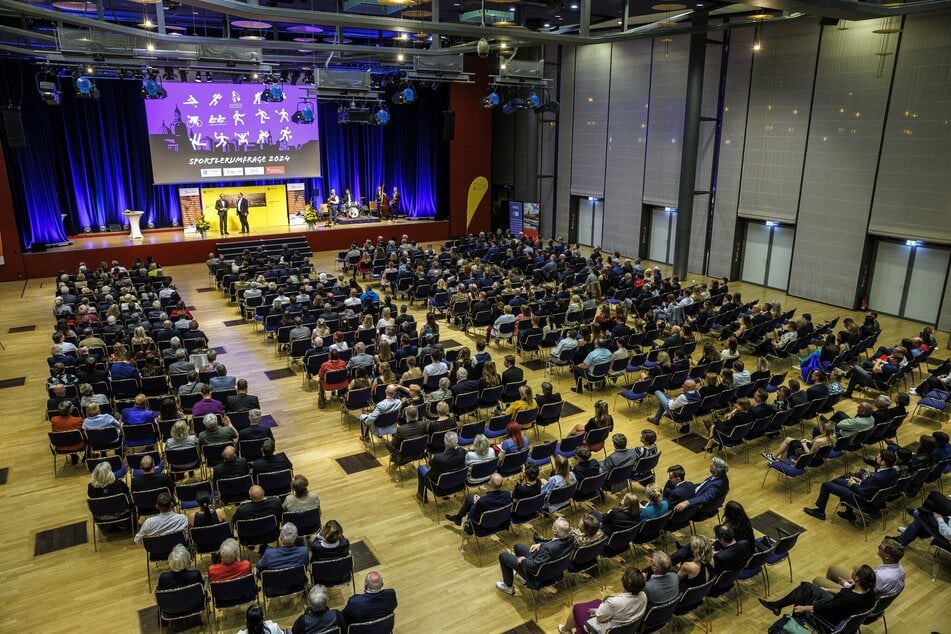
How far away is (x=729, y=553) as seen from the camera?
6.59 metres

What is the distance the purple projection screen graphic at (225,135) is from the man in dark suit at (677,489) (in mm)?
20513

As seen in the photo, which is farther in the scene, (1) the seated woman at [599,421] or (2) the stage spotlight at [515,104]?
(2) the stage spotlight at [515,104]

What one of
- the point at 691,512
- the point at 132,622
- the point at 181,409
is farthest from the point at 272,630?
the point at 181,409

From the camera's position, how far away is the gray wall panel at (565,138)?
26.4 metres

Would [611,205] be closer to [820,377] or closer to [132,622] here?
[820,377]

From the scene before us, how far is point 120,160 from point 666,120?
20.1 meters

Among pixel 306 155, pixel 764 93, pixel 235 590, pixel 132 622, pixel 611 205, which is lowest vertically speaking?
pixel 132 622

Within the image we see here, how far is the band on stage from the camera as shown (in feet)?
90.9

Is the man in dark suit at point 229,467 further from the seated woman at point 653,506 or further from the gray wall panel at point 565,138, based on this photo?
the gray wall panel at point 565,138

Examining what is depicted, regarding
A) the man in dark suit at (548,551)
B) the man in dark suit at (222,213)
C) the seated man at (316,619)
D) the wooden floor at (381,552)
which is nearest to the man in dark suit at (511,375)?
the wooden floor at (381,552)

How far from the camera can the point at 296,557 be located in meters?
6.59

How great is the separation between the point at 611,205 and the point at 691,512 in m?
19.5

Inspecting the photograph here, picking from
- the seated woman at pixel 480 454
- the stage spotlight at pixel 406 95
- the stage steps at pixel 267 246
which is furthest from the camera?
the stage steps at pixel 267 246

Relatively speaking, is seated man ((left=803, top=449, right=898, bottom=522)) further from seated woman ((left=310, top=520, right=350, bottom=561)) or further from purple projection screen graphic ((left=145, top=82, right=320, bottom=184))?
purple projection screen graphic ((left=145, top=82, right=320, bottom=184))
